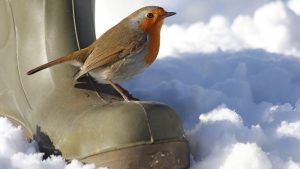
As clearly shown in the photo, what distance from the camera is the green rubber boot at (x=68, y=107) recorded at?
7.01ft

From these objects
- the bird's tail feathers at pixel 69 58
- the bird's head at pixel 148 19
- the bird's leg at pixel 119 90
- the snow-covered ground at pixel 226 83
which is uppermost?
the bird's head at pixel 148 19

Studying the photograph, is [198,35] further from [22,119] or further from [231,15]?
[22,119]

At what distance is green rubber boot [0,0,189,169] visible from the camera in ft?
7.01

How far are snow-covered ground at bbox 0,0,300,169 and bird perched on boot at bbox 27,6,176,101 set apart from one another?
0.82ft

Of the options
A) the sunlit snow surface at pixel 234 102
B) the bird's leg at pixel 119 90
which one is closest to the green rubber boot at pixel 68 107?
the bird's leg at pixel 119 90

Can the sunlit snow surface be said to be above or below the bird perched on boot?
below

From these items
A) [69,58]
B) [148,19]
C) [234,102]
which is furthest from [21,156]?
[234,102]

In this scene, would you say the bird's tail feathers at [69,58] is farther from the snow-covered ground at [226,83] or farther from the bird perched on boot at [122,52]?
the snow-covered ground at [226,83]

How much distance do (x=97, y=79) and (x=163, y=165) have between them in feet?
1.33

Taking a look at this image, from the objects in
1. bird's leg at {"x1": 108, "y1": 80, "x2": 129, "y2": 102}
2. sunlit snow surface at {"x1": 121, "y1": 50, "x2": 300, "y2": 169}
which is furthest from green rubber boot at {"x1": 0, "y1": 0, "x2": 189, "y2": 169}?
sunlit snow surface at {"x1": 121, "y1": 50, "x2": 300, "y2": 169}

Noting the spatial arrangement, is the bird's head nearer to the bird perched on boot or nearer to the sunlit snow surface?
the bird perched on boot

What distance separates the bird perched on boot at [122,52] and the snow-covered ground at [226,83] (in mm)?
250

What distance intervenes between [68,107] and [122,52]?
0.22 m

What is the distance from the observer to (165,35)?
12.5 feet
